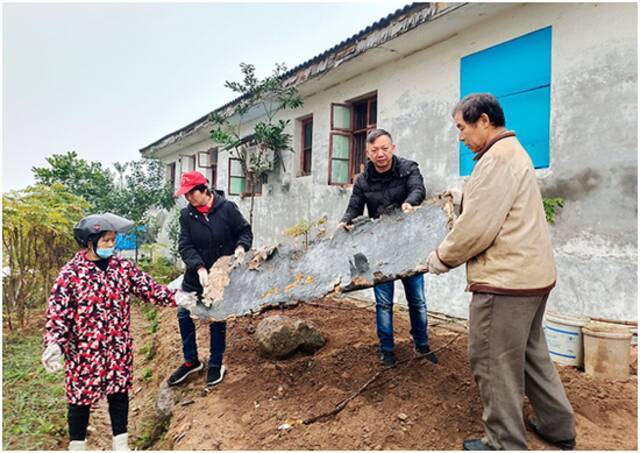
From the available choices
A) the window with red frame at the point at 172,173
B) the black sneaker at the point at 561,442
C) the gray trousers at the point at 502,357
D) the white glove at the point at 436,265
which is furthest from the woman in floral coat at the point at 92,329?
the window with red frame at the point at 172,173

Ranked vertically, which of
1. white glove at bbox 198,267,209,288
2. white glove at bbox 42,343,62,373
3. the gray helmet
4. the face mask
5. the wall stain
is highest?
the wall stain

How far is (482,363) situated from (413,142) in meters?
4.44

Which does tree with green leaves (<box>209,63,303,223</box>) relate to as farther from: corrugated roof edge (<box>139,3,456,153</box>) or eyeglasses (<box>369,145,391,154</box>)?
eyeglasses (<box>369,145,391,154</box>)

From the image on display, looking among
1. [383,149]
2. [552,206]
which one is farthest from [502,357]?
[552,206]

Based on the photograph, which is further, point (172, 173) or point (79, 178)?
point (172, 173)

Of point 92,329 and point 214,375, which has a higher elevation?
point 92,329

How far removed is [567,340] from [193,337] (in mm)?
3229

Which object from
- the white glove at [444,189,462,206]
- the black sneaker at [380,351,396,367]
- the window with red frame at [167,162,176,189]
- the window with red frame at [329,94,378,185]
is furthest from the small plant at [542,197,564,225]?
the window with red frame at [167,162,176,189]

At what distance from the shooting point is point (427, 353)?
10.8 ft

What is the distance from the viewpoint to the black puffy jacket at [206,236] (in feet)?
10.7

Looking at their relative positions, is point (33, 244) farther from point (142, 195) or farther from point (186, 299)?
point (142, 195)

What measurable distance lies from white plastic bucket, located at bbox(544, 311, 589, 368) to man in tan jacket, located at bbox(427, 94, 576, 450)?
1.87 metres

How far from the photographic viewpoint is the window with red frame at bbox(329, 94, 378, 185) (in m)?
7.08

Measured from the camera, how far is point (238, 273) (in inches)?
126
